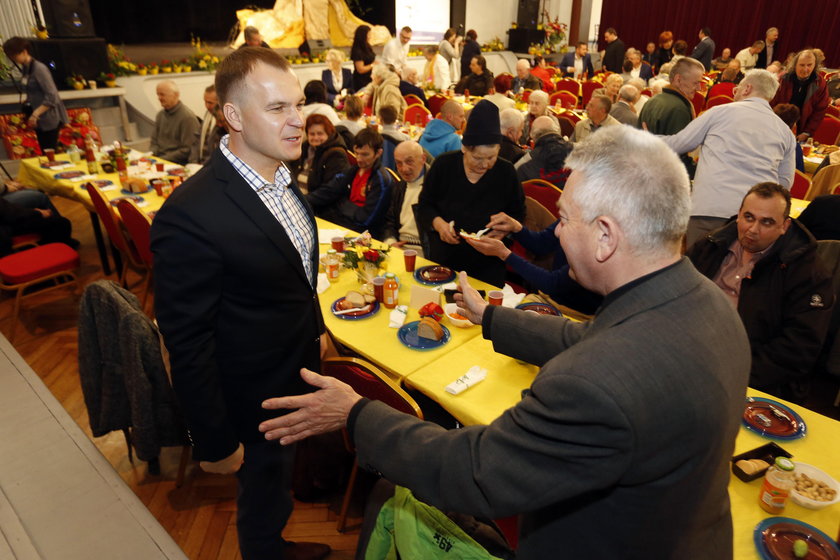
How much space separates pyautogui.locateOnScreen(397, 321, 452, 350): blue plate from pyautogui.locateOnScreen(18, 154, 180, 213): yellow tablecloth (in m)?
2.66

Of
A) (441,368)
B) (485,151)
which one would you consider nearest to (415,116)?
(485,151)

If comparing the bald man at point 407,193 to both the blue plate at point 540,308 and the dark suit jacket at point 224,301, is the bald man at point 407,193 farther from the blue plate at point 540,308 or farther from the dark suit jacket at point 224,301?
the dark suit jacket at point 224,301

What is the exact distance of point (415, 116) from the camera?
7.48 m

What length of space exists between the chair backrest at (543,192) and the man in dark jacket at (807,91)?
4.45 metres

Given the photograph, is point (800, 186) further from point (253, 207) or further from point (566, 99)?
point (566, 99)

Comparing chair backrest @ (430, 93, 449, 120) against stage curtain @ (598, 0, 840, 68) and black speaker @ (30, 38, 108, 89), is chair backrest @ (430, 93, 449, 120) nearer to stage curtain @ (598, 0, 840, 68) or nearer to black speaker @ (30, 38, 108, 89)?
black speaker @ (30, 38, 108, 89)

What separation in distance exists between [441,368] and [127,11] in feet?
43.2

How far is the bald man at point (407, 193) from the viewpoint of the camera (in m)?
3.70

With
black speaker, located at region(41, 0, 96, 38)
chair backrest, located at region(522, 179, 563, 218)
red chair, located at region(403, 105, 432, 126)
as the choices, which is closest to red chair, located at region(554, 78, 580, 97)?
red chair, located at region(403, 105, 432, 126)

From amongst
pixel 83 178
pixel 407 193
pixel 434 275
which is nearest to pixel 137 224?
pixel 83 178

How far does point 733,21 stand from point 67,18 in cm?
1676

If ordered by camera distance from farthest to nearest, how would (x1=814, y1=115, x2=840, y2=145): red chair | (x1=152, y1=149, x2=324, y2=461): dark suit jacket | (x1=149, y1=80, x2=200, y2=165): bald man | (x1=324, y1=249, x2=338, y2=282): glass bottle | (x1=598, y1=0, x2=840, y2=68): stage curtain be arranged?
1. (x1=598, y1=0, x2=840, y2=68): stage curtain
2. (x1=814, y1=115, x2=840, y2=145): red chair
3. (x1=149, y1=80, x2=200, y2=165): bald man
4. (x1=324, y1=249, x2=338, y2=282): glass bottle
5. (x1=152, y1=149, x2=324, y2=461): dark suit jacket

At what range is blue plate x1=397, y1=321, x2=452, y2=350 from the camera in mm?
2305

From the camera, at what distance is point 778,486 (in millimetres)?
1476
